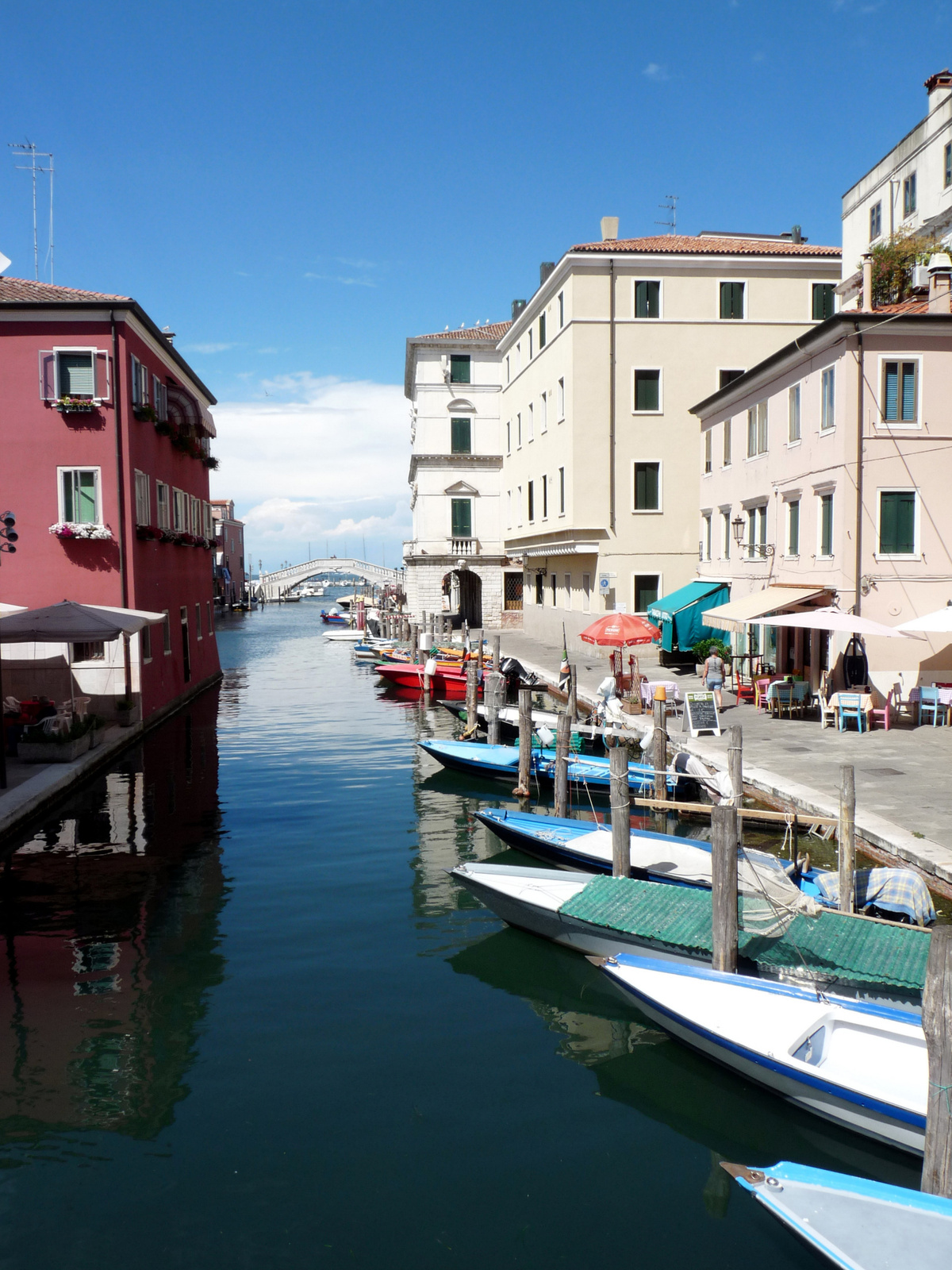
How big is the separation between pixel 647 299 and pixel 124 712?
77.0 feet

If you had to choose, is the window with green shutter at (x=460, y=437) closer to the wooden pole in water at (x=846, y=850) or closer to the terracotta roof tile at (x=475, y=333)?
the terracotta roof tile at (x=475, y=333)

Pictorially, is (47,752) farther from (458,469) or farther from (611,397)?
(458,469)

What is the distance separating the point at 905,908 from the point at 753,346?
29396mm

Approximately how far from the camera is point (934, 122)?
Result: 102ft

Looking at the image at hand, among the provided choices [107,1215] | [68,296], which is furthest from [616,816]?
[68,296]

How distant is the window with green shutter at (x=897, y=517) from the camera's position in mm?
19172

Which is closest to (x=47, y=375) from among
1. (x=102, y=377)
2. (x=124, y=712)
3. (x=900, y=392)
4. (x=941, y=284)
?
(x=102, y=377)

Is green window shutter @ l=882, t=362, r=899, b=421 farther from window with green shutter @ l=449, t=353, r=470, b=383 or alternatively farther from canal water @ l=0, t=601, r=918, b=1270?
window with green shutter @ l=449, t=353, r=470, b=383

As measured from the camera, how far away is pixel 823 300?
35750 mm

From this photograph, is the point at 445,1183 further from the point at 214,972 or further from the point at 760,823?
the point at 760,823

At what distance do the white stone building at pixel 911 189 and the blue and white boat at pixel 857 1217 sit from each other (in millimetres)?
25293

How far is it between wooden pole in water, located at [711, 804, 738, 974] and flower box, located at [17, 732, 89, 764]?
1316cm

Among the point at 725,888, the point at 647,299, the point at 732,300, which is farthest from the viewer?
the point at 732,300

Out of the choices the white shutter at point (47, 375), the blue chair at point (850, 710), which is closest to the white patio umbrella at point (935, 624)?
the blue chair at point (850, 710)
